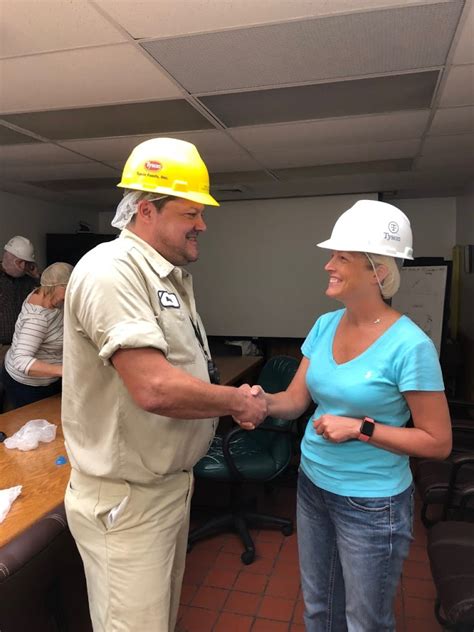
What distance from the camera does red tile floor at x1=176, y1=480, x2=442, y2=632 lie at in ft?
7.13

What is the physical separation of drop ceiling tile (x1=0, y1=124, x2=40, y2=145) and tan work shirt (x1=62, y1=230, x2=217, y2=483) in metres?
2.27

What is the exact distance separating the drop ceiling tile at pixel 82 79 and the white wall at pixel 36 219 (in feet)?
8.91

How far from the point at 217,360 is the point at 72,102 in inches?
114

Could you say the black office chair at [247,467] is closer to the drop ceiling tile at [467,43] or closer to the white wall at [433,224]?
the drop ceiling tile at [467,43]

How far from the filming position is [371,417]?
52.1 inches

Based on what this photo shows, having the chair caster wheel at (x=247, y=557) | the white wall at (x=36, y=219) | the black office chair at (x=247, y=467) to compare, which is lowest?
the chair caster wheel at (x=247, y=557)

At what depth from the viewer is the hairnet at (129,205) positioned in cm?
135

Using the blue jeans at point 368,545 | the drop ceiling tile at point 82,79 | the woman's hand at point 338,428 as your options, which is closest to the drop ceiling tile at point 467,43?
the drop ceiling tile at point 82,79

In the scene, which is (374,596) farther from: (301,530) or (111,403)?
(111,403)

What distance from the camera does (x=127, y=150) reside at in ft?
11.4

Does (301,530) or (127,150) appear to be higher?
(127,150)

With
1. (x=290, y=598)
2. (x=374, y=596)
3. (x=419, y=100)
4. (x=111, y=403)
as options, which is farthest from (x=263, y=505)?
(x=419, y=100)

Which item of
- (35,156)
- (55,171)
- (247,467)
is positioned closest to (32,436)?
(247,467)

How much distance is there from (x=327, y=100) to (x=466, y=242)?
3193 millimetres
